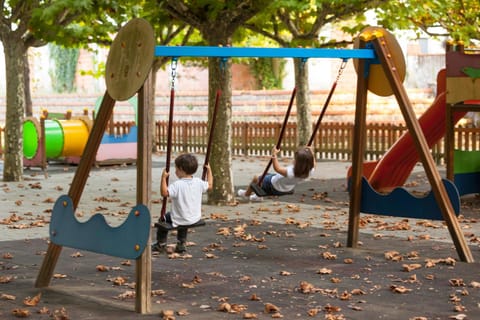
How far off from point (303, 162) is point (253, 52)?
5.87 ft

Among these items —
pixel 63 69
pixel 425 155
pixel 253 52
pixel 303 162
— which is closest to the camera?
pixel 253 52

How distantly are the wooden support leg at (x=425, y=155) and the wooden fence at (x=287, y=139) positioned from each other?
541 inches

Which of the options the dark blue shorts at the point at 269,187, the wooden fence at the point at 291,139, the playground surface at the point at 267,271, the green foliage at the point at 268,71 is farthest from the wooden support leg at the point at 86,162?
the green foliage at the point at 268,71

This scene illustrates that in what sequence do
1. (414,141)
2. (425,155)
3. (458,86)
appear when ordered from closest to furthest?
(425,155) → (414,141) → (458,86)

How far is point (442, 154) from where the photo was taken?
23828 mm

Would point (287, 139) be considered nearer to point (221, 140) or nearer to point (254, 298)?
point (221, 140)

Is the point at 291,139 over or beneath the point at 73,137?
beneath

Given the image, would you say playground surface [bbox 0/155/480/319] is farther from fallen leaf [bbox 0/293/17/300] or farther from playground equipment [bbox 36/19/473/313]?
playground equipment [bbox 36/19/473/313]

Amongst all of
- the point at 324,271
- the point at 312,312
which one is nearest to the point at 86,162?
the point at 324,271

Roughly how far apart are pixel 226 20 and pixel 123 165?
31.2 ft

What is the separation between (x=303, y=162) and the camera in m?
10.5

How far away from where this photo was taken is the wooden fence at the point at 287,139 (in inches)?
1005

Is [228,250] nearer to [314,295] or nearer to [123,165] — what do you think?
[314,295]

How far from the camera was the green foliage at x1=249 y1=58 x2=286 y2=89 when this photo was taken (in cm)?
4462
